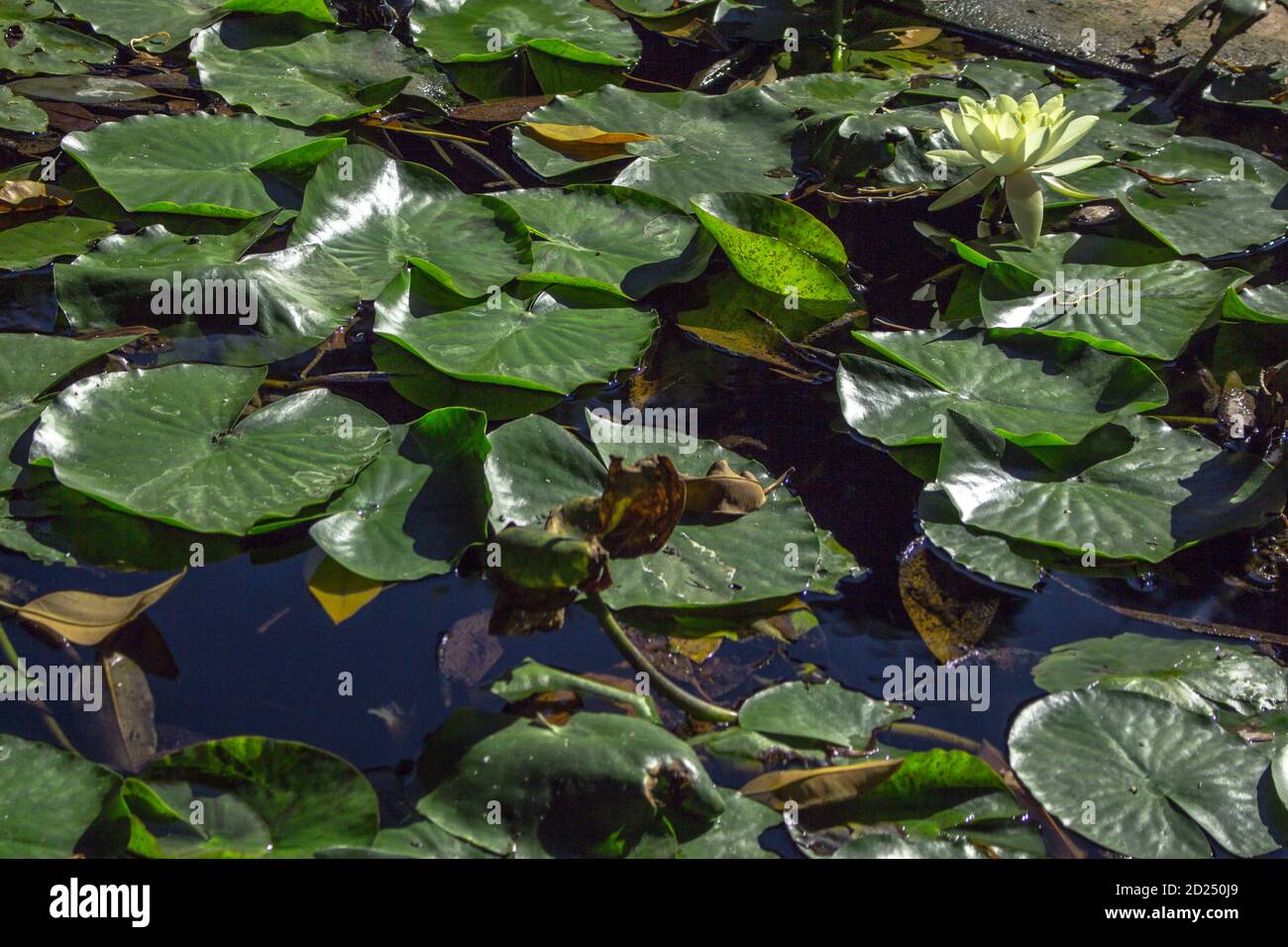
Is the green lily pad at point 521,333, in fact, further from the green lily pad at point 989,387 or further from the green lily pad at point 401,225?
the green lily pad at point 989,387

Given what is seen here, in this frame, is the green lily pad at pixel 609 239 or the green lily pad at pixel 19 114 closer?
the green lily pad at pixel 609 239

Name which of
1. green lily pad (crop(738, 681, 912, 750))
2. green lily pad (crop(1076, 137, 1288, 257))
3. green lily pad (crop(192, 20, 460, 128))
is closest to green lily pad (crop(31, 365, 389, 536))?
green lily pad (crop(738, 681, 912, 750))

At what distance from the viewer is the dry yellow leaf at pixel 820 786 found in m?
1.67

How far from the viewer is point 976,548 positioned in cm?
211

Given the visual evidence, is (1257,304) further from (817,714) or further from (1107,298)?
(817,714)

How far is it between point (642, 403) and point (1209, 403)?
4.32 ft

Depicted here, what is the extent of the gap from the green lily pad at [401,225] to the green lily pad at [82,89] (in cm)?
113

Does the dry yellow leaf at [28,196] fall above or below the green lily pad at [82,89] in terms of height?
below

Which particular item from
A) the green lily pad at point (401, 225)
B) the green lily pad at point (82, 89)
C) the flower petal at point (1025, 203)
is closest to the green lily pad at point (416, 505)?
the green lily pad at point (401, 225)

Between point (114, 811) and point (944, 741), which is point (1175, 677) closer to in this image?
point (944, 741)

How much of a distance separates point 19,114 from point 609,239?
1.82 meters
